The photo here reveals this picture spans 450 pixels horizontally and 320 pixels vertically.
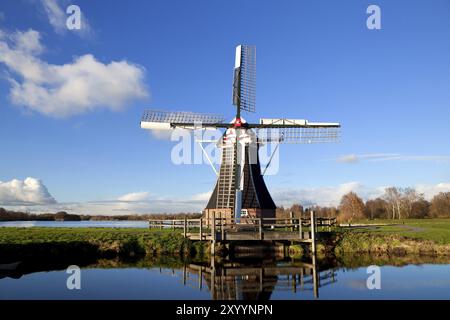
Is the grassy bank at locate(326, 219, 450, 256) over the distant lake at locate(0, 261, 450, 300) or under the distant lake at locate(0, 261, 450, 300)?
over

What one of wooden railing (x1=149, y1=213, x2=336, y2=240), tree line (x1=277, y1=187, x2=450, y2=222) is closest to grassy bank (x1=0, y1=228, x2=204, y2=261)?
wooden railing (x1=149, y1=213, x2=336, y2=240)

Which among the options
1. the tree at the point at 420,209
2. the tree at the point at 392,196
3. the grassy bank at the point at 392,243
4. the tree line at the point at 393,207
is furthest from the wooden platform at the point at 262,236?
the tree at the point at 392,196

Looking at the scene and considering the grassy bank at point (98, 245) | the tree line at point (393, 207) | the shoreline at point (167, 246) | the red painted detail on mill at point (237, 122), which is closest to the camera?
the grassy bank at point (98, 245)

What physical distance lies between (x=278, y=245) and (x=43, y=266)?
40.7 ft

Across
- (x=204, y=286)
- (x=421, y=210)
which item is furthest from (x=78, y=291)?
(x=421, y=210)

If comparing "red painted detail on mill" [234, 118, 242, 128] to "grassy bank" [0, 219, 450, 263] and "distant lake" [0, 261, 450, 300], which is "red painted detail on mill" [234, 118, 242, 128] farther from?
"distant lake" [0, 261, 450, 300]

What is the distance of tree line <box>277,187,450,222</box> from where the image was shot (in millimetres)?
69375

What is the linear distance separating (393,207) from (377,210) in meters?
7.10

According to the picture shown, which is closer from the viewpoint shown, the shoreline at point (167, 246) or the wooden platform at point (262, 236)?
the shoreline at point (167, 246)

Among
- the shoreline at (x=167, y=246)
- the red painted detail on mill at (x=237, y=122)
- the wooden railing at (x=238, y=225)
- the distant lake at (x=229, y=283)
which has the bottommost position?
the distant lake at (x=229, y=283)

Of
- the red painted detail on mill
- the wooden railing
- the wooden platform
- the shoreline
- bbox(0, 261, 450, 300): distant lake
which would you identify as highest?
the red painted detail on mill

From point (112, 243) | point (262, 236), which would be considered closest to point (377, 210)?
point (262, 236)

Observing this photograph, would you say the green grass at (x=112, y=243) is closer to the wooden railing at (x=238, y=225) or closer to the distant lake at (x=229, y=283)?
the wooden railing at (x=238, y=225)

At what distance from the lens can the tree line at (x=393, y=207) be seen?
228 feet
